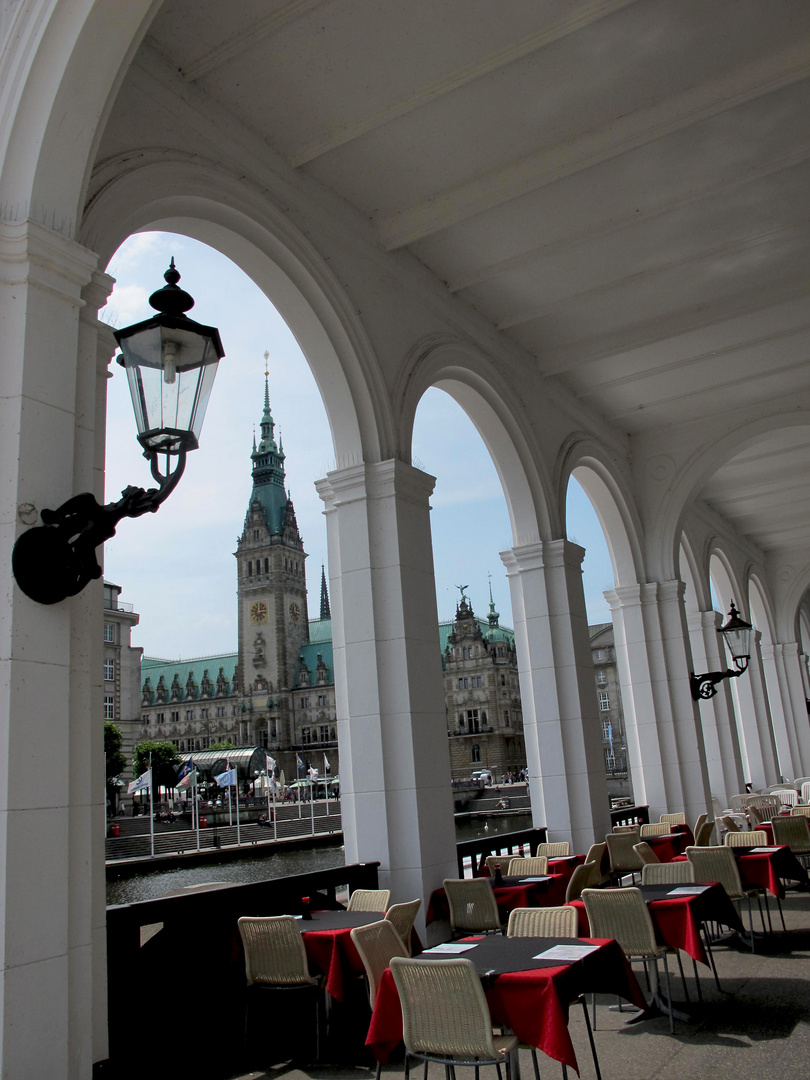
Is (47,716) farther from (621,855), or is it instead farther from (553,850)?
(621,855)

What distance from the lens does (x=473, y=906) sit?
569cm

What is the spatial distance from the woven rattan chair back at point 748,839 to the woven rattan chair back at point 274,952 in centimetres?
426

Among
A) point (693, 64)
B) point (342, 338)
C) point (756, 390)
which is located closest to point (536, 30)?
point (693, 64)

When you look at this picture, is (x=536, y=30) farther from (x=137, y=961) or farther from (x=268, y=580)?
(x=268, y=580)

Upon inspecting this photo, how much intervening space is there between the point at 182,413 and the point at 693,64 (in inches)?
171

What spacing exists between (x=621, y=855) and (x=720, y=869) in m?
1.59

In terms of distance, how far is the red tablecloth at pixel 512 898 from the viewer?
586 centimetres

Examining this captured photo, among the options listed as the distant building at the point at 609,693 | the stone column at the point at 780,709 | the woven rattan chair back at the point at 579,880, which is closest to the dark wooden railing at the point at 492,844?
the woven rattan chair back at the point at 579,880

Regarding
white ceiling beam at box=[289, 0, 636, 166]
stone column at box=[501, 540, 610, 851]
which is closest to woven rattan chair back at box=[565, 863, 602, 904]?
stone column at box=[501, 540, 610, 851]

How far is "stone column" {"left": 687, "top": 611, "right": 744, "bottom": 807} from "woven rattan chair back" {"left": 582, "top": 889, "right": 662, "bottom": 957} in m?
8.48

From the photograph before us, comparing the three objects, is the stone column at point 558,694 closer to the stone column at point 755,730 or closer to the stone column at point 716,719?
the stone column at point 716,719

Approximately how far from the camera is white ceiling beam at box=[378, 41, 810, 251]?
563 cm

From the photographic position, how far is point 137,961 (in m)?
4.23

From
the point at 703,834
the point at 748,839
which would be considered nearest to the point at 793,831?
the point at 703,834
